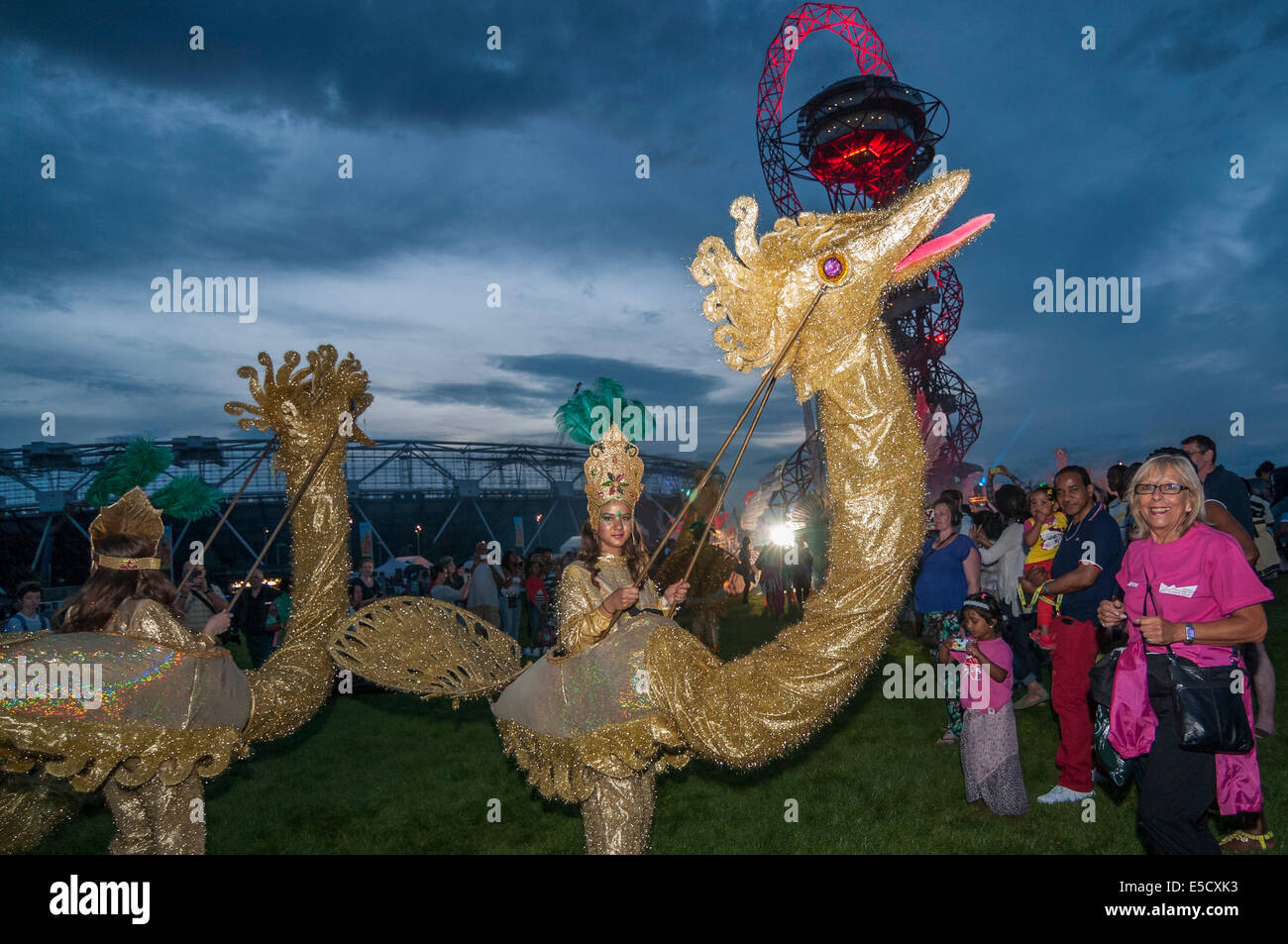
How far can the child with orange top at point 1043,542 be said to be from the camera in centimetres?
432

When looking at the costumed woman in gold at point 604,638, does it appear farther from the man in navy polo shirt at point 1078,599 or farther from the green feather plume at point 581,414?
the man in navy polo shirt at point 1078,599

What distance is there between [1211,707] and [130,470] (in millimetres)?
5589

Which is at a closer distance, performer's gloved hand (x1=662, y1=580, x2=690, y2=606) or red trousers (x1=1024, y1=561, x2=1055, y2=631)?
performer's gloved hand (x1=662, y1=580, x2=690, y2=606)

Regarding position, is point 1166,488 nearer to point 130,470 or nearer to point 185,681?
point 185,681

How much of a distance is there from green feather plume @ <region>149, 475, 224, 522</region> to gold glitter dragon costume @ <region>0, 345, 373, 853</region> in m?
1.43

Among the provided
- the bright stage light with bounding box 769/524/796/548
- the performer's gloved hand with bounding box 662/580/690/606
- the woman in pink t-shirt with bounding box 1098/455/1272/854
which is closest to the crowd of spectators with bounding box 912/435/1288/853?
the woman in pink t-shirt with bounding box 1098/455/1272/854

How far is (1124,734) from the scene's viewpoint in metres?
2.73

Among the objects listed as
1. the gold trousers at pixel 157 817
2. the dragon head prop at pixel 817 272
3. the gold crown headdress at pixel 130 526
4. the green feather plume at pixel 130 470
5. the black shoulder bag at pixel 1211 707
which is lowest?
the gold trousers at pixel 157 817

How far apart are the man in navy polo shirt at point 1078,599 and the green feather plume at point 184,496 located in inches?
212

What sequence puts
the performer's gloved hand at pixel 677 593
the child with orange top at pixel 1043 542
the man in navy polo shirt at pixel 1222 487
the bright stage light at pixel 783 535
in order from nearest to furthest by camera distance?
the performer's gloved hand at pixel 677 593
the man in navy polo shirt at pixel 1222 487
the child with orange top at pixel 1043 542
the bright stage light at pixel 783 535

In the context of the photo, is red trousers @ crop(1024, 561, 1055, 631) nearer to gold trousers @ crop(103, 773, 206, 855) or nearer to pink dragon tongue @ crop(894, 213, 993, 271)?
pink dragon tongue @ crop(894, 213, 993, 271)

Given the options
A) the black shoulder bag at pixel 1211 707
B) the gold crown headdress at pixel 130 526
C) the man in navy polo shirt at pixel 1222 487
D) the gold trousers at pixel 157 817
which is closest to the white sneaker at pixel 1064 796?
the man in navy polo shirt at pixel 1222 487

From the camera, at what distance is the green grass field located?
410 centimetres

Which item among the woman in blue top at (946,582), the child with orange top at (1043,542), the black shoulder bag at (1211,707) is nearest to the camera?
the black shoulder bag at (1211,707)
